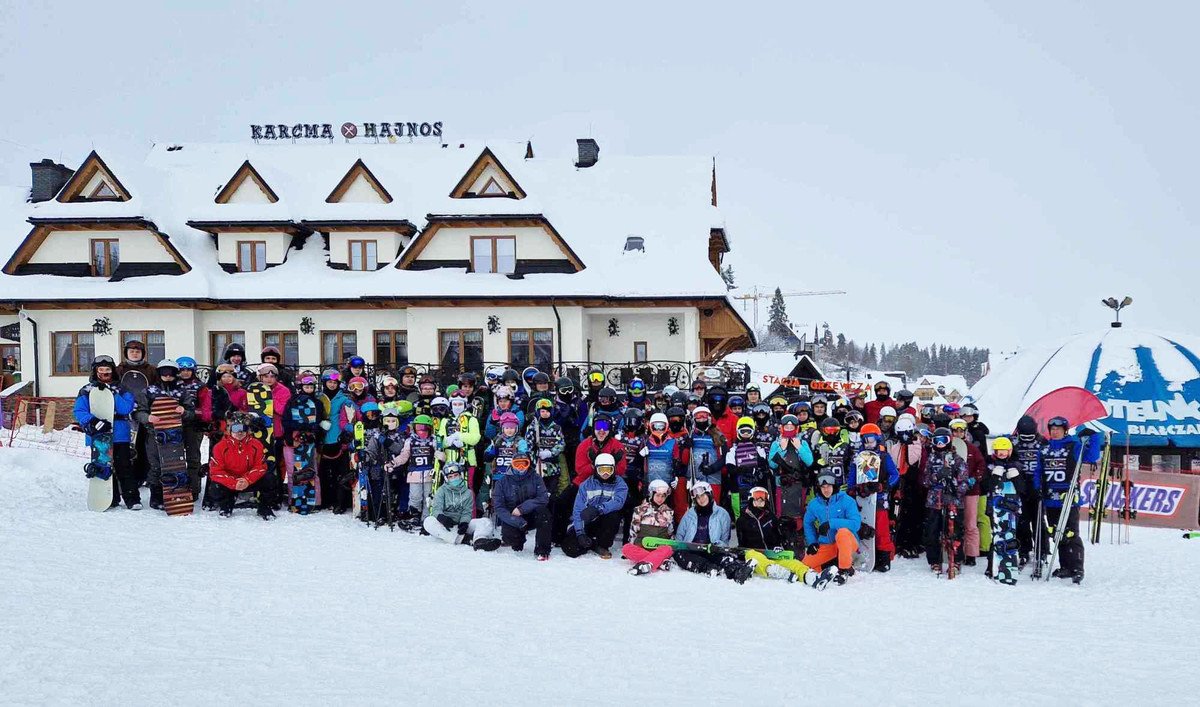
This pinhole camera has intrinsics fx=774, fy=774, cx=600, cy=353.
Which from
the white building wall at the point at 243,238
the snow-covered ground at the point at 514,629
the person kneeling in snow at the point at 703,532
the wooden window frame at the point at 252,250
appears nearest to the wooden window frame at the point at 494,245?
the white building wall at the point at 243,238

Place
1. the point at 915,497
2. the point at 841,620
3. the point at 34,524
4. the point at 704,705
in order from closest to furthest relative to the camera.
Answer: the point at 704,705
the point at 841,620
the point at 34,524
the point at 915,497

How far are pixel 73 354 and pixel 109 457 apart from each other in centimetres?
1750

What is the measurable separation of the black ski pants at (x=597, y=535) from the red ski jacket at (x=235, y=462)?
4.47 metres

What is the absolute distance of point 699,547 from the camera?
907cm

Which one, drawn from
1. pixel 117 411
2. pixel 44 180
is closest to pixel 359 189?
pixel 44 180

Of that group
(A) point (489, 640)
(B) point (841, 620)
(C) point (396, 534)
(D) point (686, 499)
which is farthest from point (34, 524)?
(B) point (841, 620)

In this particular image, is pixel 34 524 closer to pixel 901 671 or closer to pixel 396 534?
pixel 396 534

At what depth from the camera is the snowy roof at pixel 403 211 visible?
24.0 m

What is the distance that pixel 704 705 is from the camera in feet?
16.2

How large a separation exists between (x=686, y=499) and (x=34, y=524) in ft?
26.3

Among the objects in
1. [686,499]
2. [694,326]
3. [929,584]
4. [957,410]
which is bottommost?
[929,584]

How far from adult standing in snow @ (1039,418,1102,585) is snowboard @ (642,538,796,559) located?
3221mm

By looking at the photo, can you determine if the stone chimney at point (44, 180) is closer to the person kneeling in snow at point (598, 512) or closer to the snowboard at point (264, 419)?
the snowboard at point (264, 419)

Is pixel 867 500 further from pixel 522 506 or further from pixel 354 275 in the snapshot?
pixel 354 275
